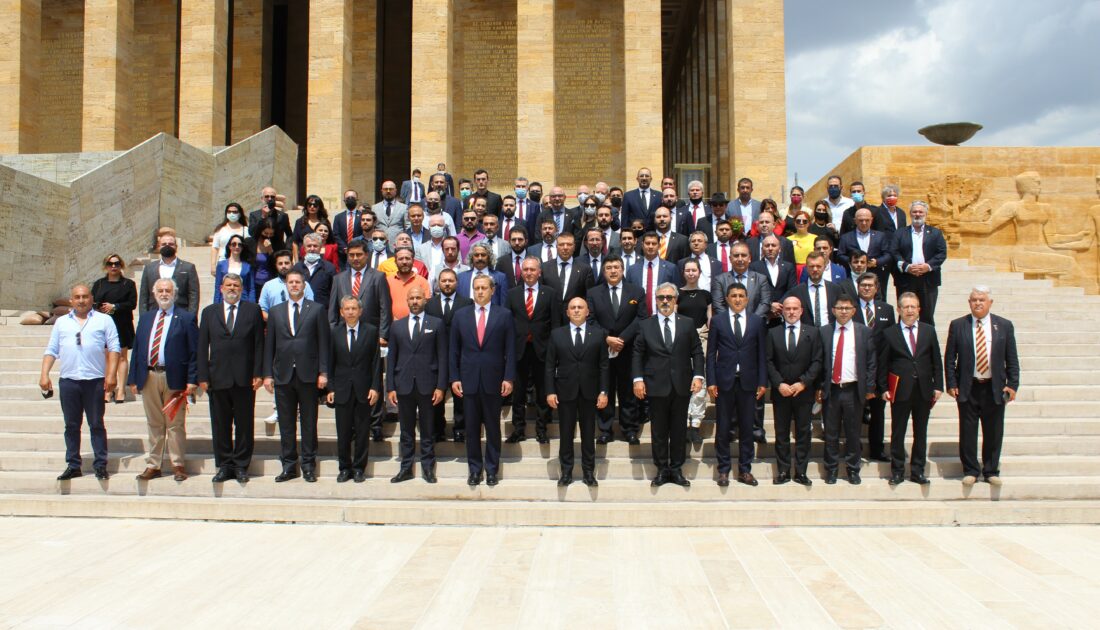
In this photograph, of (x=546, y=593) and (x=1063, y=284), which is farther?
(x=1063, y=284)

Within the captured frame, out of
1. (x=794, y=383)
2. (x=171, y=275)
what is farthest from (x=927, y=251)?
(x=171, y=275)

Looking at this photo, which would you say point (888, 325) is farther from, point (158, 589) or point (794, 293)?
point (158, 589)

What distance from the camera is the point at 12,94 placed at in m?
20.8

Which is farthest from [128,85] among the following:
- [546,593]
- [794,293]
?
[546,593]

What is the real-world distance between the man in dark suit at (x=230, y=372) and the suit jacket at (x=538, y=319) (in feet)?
8.34

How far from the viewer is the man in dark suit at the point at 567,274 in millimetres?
8375

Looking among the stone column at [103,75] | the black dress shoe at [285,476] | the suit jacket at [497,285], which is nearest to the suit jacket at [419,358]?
the suit jacket at [497,285]

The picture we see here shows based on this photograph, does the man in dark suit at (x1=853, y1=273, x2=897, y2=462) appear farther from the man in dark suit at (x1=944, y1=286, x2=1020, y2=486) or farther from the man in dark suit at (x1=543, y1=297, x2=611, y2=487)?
the man in dark suit at (x1=543, y1=297, x2=611, y2=487)

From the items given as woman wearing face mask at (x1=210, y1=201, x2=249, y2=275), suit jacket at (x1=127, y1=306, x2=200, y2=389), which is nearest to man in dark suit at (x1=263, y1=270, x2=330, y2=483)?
suit jacket at (x1=127, y1=306, x2=200, y2=389)

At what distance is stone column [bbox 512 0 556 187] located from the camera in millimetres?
18719

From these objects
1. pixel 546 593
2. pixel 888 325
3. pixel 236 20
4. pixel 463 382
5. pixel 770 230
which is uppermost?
pixel 236 20

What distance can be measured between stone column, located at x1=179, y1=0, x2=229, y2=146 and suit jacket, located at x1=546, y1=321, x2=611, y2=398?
53.3 feet

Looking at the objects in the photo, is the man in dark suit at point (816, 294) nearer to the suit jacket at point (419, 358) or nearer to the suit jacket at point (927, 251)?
the suit jacket at point (927, 251)

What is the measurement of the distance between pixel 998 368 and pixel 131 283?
9360 millimetres
